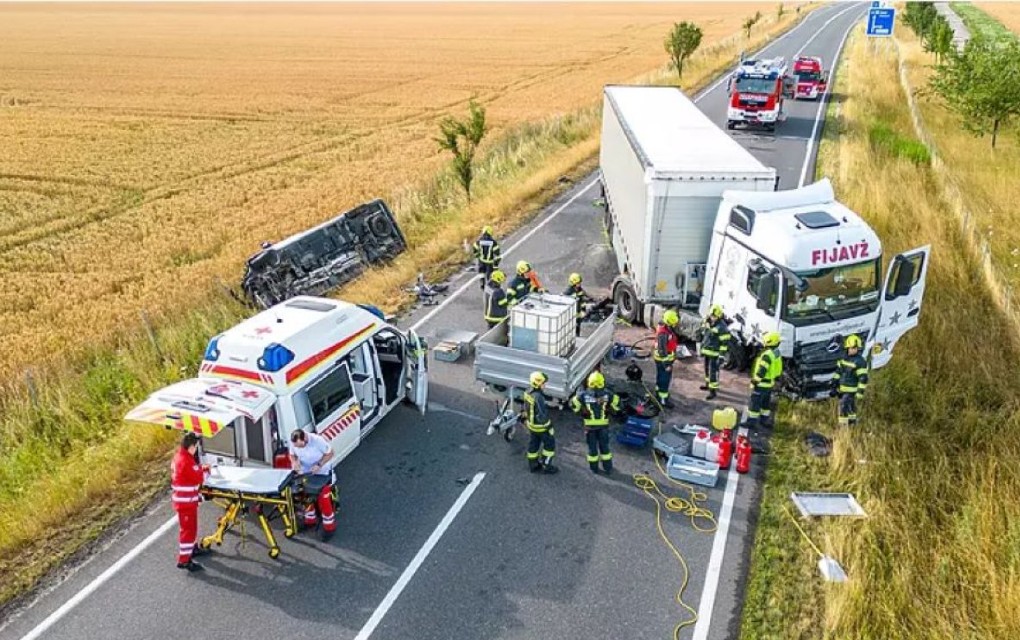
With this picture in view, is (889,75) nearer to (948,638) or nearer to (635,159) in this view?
(635,159)

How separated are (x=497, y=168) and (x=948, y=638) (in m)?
22.7

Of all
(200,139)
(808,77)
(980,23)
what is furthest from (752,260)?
(980,23)

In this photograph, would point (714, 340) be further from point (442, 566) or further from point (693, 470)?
point (442, 566)

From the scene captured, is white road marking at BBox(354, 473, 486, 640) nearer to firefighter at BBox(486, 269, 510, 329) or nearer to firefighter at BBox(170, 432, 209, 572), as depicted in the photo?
firefighter at BBox(170, 432, 209, 572)

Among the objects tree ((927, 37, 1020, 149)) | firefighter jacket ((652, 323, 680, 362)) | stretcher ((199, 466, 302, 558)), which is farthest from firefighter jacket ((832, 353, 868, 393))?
tree ((927, 37, 1020, 149))

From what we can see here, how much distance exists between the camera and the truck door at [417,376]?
40.4 ft

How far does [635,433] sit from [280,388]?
5.11 metres

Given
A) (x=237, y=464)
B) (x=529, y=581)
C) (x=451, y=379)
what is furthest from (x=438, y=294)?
(x=529, y=581)

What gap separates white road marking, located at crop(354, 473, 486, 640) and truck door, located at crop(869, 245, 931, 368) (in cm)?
666

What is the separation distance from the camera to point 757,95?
30750mm

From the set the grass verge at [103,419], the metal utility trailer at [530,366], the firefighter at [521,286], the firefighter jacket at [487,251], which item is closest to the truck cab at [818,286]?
the metal utility trailer at [530,366]

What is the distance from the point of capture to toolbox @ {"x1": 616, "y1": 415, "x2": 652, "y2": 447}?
11.6 m

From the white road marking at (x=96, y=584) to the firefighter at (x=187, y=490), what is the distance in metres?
0.74

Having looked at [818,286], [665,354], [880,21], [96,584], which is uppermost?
[880,21]
